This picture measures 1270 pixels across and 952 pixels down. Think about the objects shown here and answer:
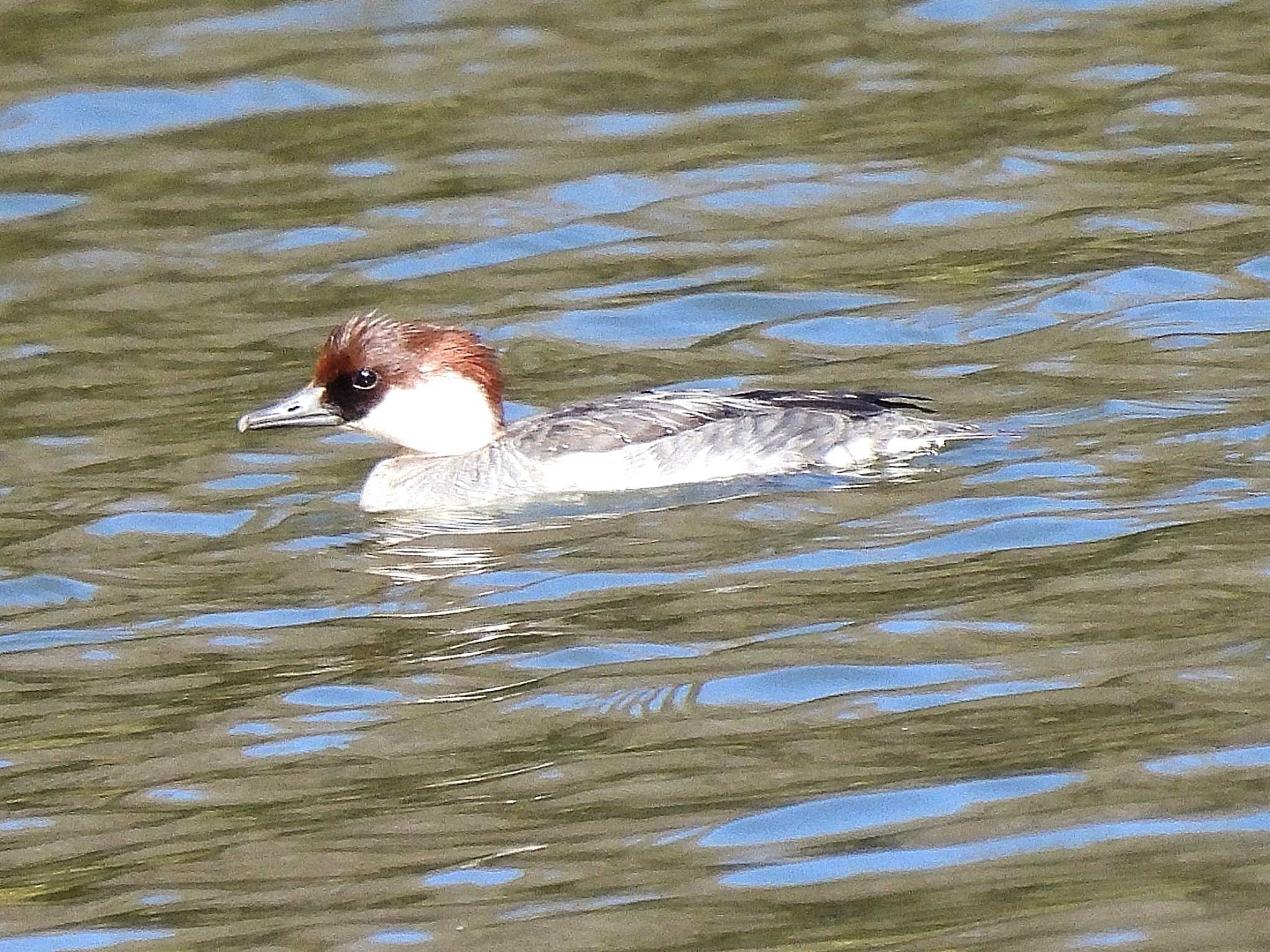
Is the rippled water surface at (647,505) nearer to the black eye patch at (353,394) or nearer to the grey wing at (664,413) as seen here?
the grey wing at (664,413)

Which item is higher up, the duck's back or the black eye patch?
the black eye patch

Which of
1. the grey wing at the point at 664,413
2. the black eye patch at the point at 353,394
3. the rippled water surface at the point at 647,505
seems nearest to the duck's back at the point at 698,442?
the grey wing at the point at 664,413

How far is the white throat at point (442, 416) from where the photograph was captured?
10.5 metres

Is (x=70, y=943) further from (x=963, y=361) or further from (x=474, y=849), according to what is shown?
(x=963, y=361)

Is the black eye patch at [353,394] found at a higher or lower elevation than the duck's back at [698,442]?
higher

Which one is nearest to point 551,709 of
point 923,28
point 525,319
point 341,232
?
point 525,319

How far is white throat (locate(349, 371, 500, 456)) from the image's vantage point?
1051 cm

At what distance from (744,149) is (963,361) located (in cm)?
341

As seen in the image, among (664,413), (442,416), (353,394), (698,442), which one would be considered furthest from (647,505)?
(353,394)

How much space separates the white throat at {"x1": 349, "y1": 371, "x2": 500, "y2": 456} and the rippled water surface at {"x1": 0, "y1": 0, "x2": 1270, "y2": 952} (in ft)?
1.46

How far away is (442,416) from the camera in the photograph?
10.6m

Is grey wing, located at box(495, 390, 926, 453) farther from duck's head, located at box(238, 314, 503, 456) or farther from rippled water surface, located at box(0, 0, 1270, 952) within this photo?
duck's head, located at box(238, 314, 503, 456)

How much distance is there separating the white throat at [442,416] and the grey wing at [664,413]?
1.50 feet

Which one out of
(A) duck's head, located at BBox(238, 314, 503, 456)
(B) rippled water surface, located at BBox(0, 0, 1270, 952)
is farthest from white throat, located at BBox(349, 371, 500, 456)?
(B) rippled water surface, located at BBox(0, 0, 1270, 952)
